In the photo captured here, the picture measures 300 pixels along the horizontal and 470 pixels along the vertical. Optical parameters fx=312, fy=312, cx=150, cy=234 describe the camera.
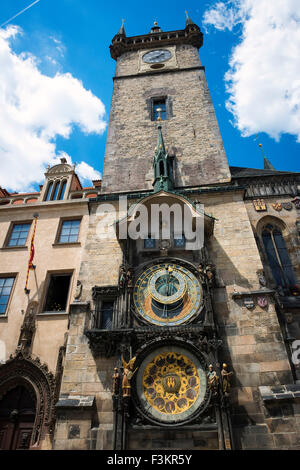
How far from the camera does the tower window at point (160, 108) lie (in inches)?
623

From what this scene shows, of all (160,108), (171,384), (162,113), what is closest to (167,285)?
(171,384)

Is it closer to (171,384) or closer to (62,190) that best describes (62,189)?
(62,190)

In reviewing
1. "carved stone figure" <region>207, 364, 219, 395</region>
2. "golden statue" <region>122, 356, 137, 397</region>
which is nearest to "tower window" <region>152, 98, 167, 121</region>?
"golden statue" <region>122, 356, 137, 397</region>

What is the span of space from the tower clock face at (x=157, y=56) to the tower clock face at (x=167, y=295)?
1522cm

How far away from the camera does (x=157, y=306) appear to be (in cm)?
853

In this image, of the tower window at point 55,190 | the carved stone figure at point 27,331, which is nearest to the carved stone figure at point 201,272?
the carved stone figure at point 27,331

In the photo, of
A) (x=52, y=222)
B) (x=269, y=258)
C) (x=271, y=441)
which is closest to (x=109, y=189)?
(x=52, y=222)

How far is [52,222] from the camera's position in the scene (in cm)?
1280

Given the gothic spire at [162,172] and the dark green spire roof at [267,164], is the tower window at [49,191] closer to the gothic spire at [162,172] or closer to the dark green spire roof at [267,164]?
the gothic spire at [162,172]

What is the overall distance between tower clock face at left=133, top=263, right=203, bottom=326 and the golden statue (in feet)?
4.08

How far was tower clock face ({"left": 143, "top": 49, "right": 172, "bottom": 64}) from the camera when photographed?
63.0ft

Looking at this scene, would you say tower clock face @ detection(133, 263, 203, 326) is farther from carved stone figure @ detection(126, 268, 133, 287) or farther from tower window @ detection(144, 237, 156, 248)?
tower window @ detection(144, 237, 156, 248)

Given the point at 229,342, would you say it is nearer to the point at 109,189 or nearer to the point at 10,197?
the point at 109,189

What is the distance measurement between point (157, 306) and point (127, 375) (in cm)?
195
